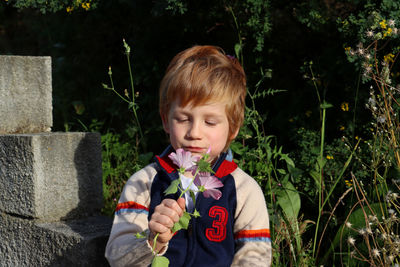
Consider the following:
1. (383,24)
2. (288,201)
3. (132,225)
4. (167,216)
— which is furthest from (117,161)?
(167,216)

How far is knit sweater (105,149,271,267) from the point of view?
1.93 metres

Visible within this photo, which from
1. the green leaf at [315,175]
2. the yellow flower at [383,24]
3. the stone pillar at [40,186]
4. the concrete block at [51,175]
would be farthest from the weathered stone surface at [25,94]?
the yellow flower at [383,24]

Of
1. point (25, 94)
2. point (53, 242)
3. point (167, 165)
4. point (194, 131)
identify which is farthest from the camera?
point (25, 94)

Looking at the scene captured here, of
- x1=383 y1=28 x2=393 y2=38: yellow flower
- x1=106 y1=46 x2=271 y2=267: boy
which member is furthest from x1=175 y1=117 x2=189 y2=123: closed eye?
x1=383 y1=28 x2=393 y2=38: yellow flower

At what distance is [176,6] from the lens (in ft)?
9.29

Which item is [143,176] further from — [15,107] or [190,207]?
[15,107]

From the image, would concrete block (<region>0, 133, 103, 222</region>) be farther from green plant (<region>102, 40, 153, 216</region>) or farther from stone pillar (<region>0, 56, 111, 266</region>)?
green plant (<region>102, 40, 153, 216</region>)

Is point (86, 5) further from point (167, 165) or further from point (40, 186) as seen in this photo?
point (167, 165)

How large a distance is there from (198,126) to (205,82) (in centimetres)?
17

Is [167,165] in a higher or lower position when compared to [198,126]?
lower

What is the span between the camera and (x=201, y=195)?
6.43ft

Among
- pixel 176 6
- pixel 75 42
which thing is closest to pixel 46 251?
pixel 176 6

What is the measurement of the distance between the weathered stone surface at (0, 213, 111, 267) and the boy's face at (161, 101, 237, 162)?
667 millimetres

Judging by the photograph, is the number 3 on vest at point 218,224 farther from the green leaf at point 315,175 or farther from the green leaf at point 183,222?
the green leaf at point 315,175
